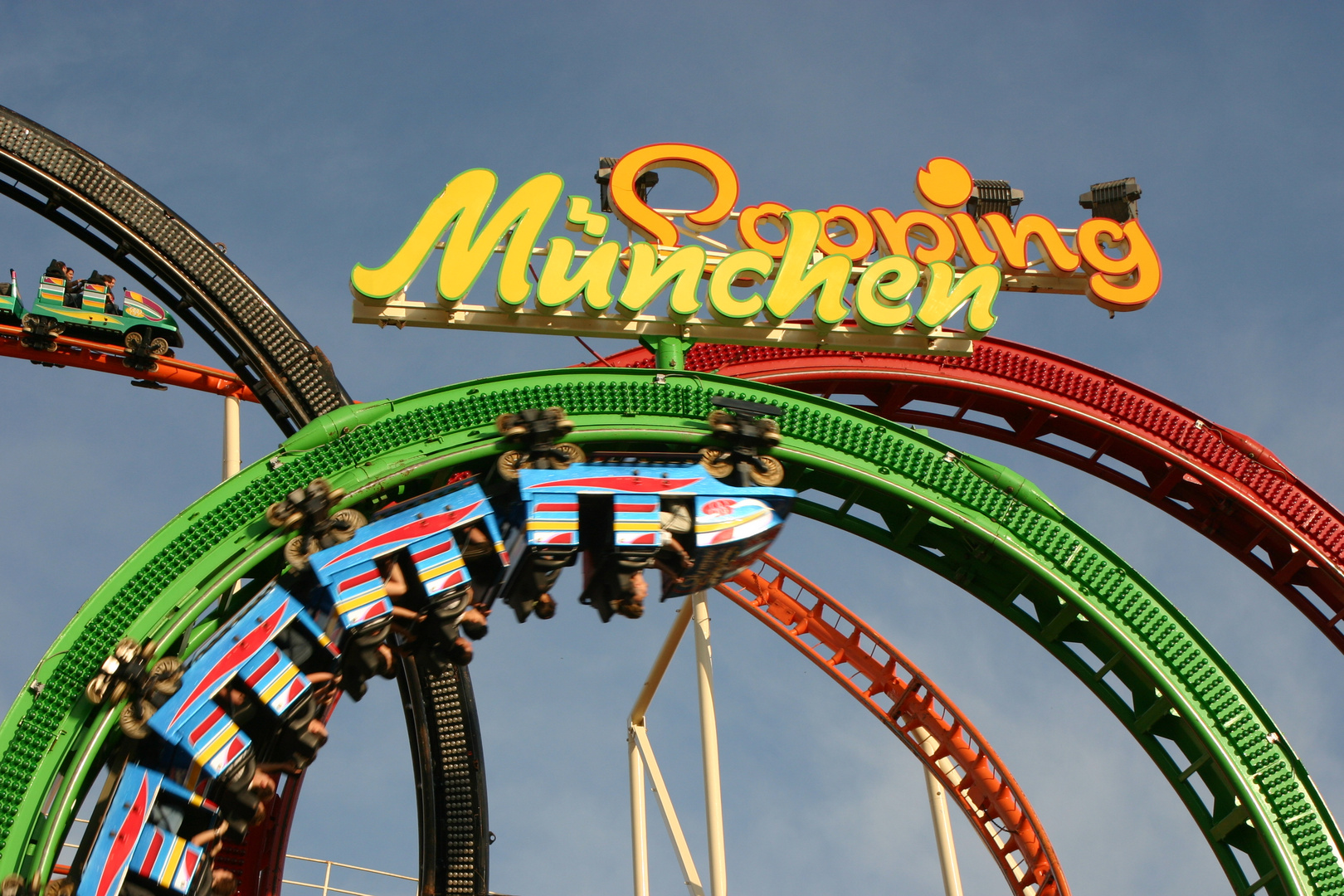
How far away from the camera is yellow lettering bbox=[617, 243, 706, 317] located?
41.5 feet

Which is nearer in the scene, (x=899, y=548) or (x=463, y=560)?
(x=463, y=560)

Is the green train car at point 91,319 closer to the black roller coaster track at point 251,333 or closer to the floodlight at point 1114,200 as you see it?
the black roller coaster track at point 251,333

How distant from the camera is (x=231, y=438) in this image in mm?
15836

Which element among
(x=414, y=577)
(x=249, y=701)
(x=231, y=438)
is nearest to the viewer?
(x=249, y=701)

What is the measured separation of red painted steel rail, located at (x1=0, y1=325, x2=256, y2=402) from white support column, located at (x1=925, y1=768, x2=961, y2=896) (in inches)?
313

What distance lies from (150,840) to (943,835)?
28.1ft

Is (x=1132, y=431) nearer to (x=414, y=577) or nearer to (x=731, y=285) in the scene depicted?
(x=731, y=285)

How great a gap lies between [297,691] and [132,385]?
977 centimetres

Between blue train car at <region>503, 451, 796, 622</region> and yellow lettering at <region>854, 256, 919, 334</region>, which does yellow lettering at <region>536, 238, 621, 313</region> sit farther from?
yellow lettering at <region>854, 256, 919, 334</region>

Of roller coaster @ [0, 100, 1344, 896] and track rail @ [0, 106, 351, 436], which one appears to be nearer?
roller coaster @ [0, 100, 1344, 896]

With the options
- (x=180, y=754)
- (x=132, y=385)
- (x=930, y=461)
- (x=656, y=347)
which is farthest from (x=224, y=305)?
(x=132, y=385)

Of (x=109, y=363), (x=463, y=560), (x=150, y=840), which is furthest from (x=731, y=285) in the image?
(x=109, y=363)

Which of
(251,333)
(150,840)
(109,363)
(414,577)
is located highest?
(109,363)

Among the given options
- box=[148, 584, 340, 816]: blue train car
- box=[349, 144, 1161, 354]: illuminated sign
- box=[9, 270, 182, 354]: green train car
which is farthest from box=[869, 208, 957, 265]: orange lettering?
box=[9, 270, 182, 354]: green train car
